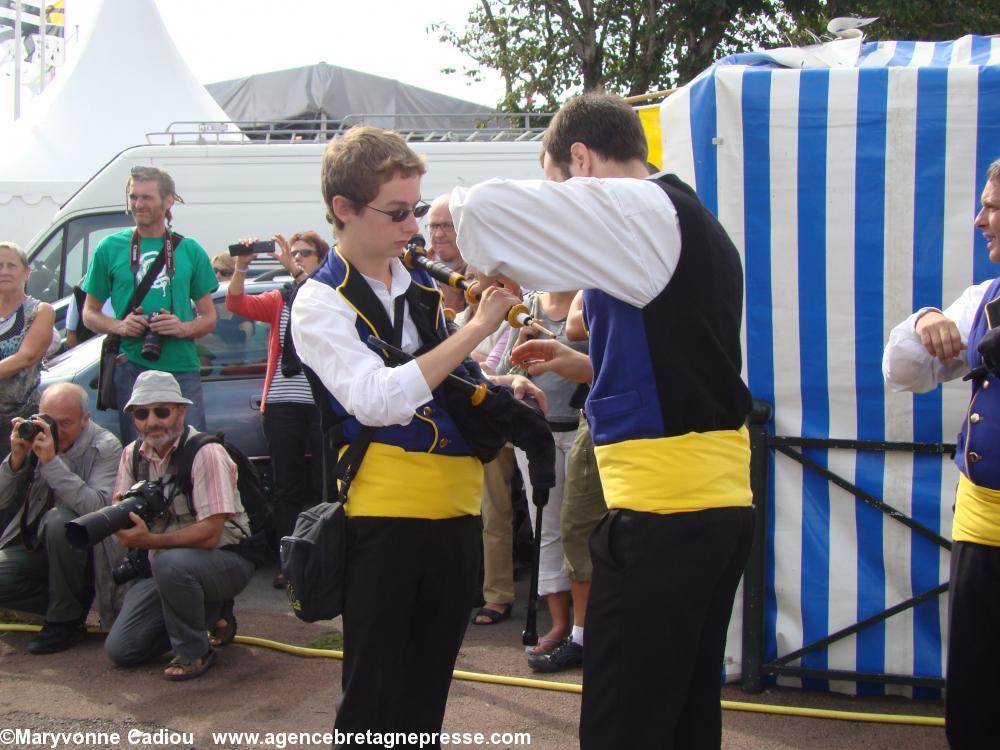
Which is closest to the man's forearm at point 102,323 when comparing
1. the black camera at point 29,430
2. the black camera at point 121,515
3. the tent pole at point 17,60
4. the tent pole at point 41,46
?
the black camera at point 29,430

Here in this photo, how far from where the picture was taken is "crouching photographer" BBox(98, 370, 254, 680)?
15.2ft

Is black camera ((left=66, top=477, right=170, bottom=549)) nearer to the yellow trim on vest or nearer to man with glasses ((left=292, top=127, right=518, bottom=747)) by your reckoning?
man with glasses ((left=292, top=127, right=518, bottom=747))

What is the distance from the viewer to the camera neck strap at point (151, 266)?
572 cm

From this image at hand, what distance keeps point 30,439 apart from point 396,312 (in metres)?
3.02

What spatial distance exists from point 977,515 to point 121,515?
336 centimetres

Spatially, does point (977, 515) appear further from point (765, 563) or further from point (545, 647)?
point (545, 647)

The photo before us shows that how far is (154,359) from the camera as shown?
555cm

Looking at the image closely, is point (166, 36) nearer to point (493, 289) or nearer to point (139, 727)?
point (139, 727)

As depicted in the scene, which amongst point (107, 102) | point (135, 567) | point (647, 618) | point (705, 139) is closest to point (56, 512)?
point (135, 567)

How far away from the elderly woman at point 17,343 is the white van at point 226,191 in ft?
11.6

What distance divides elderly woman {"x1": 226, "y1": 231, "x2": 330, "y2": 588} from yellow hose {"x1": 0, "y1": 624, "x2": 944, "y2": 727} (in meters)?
1.15

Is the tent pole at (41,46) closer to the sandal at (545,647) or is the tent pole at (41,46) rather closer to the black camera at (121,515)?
the black camera at (121,515)

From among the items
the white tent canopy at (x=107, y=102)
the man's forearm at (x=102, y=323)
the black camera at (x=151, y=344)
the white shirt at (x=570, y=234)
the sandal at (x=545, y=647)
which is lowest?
the sandal at (x=545, y=647)

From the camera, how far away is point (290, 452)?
6.02 m
